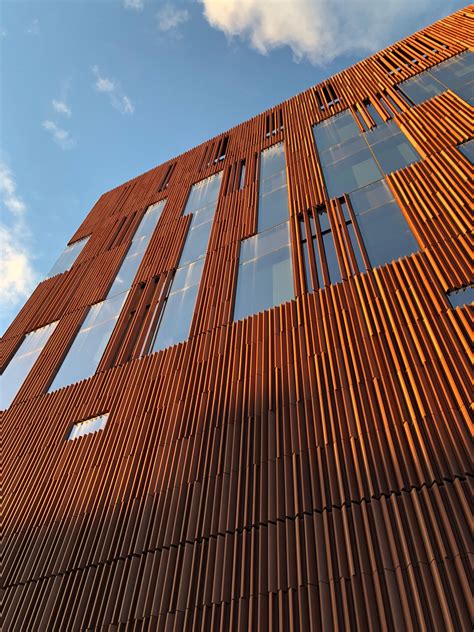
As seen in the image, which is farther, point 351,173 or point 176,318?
point 351,173

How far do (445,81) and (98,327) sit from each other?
38.9 feet

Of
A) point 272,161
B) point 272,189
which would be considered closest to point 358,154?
point 272,189

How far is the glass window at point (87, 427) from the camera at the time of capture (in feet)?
27.5

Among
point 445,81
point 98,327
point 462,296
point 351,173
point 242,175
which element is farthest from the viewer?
point 242,175

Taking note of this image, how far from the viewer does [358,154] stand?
35.7 ft

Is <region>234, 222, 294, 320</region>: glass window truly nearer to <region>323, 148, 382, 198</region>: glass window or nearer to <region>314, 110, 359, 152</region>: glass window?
<region>323, 148, 382, 198</region>: glass window

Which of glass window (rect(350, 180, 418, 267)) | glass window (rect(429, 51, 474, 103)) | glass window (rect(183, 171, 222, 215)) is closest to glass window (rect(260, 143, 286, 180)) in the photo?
glass window (rect(183, 171, 222, 215))

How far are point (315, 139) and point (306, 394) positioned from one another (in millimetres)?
9866

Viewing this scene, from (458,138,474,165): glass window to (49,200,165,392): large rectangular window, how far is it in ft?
29.9

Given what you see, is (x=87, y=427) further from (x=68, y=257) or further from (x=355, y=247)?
(x=68, y=257)

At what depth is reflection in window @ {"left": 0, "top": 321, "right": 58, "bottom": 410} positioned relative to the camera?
11.4m

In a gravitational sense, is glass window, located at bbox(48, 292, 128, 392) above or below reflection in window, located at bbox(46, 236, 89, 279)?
below

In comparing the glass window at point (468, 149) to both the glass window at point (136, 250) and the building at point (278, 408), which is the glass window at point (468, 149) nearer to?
the building at point (278, 408)

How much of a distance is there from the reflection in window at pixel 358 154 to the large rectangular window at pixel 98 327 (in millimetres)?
6455
